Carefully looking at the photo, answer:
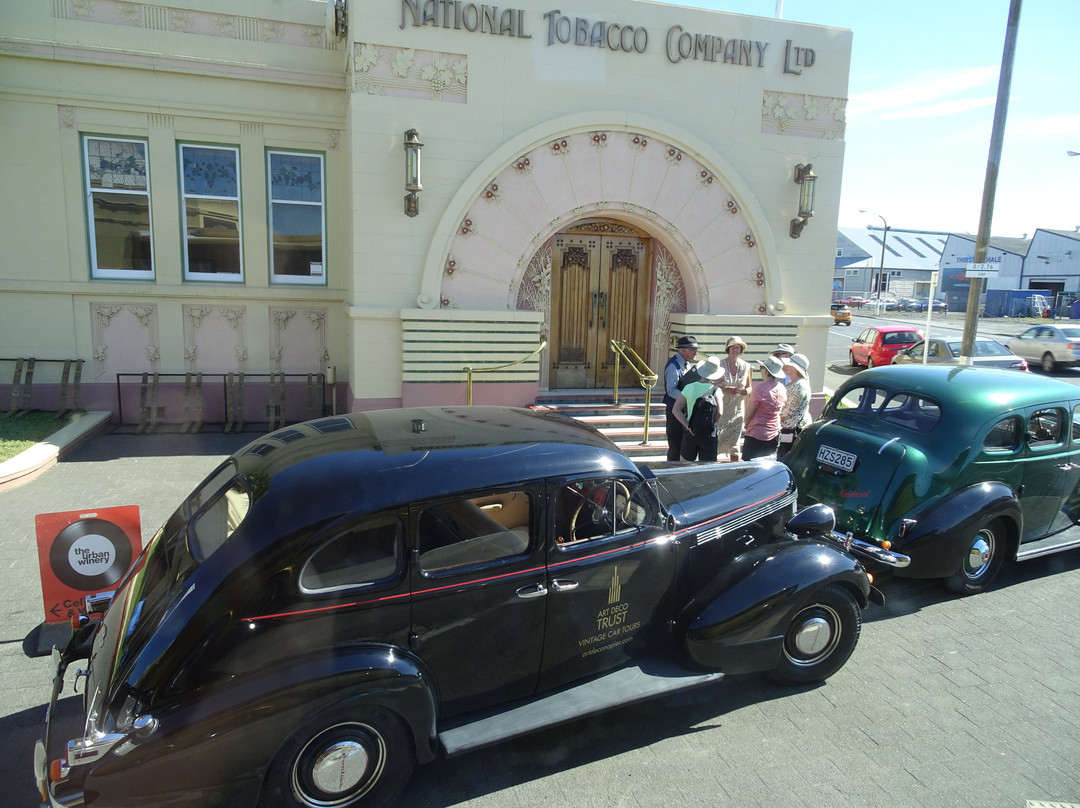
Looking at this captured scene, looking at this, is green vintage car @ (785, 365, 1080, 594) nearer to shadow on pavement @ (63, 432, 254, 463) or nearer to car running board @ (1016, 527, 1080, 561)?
car running board @ (1016, 527, 1080, 561)

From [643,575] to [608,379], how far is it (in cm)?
754

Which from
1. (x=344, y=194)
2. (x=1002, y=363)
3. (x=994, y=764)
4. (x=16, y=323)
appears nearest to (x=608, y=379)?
(x=344, y=194)

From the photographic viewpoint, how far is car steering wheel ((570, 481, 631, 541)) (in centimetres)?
406

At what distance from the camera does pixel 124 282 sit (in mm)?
10891

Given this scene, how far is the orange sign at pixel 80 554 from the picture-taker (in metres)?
4.61

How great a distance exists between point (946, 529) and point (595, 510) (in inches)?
131

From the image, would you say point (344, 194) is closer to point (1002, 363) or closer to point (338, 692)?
point (338, 692)

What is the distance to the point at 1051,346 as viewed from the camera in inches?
861

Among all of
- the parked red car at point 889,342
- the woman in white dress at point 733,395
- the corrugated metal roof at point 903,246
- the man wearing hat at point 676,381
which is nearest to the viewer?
the woman in white dress at point 733,395

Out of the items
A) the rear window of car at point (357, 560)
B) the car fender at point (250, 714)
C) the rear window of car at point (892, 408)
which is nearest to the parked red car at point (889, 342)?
the rear window of car at point (892, 408)

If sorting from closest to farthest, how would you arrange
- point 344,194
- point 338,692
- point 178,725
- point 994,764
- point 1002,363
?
point 178,725
point 338,692
point 994,764
point 344,194
point 1002,363

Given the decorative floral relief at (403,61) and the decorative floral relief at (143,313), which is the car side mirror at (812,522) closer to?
the decorative floral relief at (403,61)

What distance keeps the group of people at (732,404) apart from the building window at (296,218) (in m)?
6.73

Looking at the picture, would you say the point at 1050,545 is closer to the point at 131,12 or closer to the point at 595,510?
the point at 595,510
